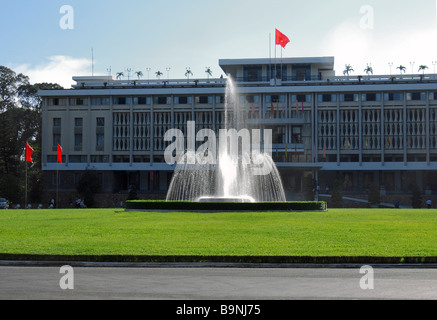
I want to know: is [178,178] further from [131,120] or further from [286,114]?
[286,114]

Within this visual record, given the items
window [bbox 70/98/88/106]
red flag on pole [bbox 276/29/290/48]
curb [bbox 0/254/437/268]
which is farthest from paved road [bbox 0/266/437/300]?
window [bbox 70/98/88/106]

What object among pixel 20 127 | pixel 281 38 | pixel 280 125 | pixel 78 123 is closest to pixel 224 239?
pixel 281 38

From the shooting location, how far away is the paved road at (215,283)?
1113 centimetres

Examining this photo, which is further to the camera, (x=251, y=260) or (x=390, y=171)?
(x=390, y=171)

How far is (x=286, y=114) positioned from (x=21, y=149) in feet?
151

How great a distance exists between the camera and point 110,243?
64.4 feet

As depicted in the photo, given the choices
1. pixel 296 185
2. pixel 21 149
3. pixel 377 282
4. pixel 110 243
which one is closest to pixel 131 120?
pixel 21 149

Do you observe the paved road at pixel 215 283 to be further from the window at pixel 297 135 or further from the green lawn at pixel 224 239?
the window at pixel 297 135

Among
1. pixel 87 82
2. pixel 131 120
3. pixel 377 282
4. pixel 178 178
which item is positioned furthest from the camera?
pixel 87 82

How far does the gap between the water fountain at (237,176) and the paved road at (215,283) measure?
134 feet

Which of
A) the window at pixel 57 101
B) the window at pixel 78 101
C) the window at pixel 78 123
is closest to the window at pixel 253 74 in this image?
the window at pixel 78 101

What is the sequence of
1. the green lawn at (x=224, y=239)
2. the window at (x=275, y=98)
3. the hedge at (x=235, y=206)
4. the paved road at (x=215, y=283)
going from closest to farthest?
the paved road at (x=215, y=283)
the green lawn at (x=224, y=239)
the hedge at (x=235, y=206)
the window at (x=275, y=98)

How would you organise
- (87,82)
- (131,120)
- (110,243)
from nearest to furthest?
(110,243) < (131,120) < (87,82)

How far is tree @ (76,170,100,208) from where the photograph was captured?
76756 mm
